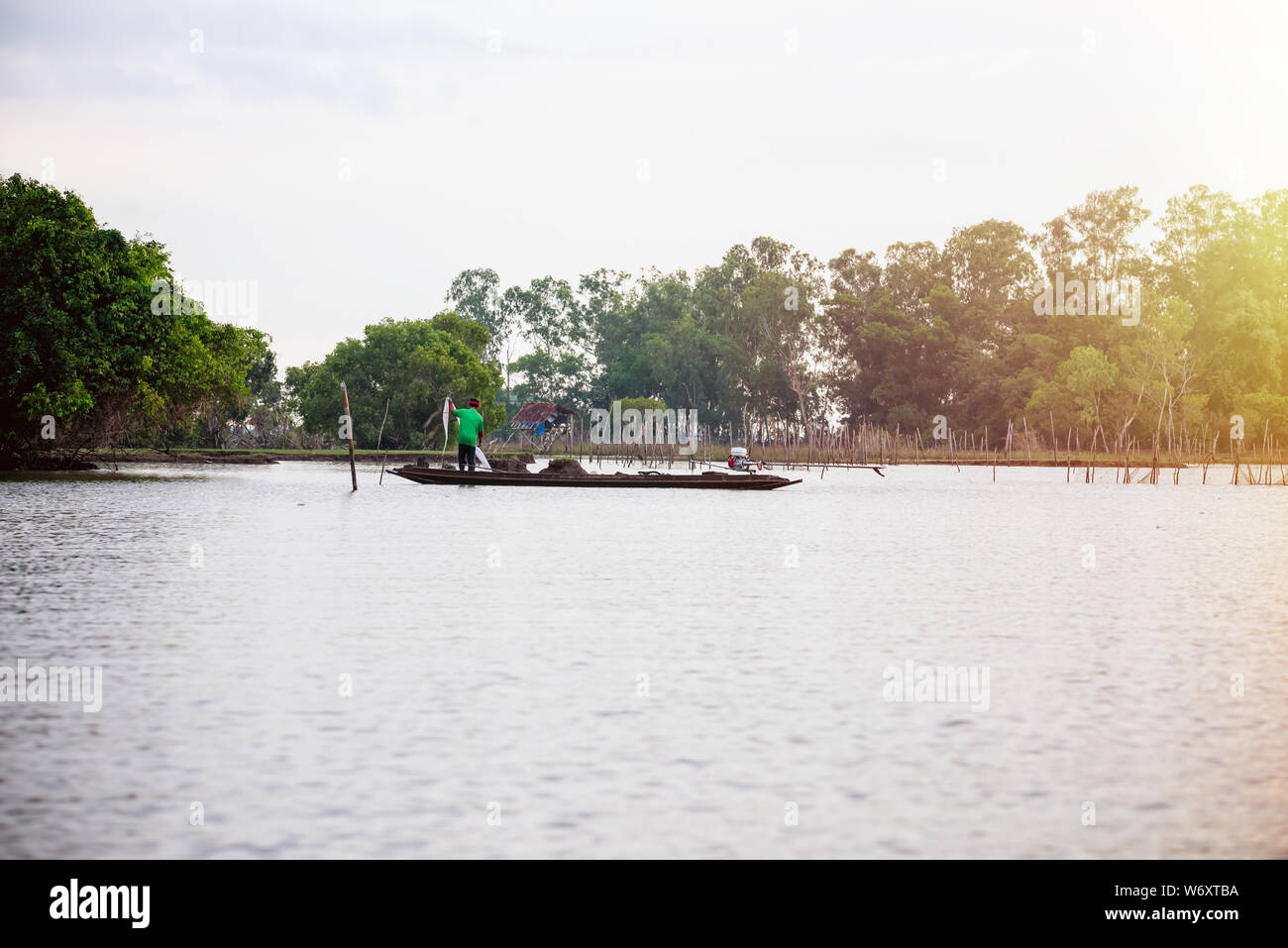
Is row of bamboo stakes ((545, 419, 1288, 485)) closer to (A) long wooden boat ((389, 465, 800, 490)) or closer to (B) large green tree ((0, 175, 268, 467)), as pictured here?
(A) long wooden boat ((389, 465, 800, 490))

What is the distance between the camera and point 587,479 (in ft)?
117

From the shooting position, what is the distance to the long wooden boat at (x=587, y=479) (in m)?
34.6

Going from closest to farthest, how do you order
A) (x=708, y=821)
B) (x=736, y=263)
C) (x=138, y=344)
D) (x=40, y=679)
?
(x=708, y=821)
(x=40, y=679)
(x=138, y=344)
(x=736, y=263)

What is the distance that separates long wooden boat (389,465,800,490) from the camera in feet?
113

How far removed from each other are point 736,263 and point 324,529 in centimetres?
7307

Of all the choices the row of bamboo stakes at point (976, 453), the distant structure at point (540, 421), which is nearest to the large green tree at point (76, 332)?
the row of bamboo stakes at point (976, 453)

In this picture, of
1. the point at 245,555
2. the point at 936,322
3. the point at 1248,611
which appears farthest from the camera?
the point at 936,322

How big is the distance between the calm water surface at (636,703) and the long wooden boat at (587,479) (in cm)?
1642

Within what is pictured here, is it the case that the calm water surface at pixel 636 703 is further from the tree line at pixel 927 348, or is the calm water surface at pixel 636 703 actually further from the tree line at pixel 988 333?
the tree line at pixel 988 333

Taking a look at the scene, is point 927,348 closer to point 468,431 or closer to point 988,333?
point 988,333

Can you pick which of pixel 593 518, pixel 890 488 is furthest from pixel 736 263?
pixel 593 518

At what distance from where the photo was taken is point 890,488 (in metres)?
39.8
